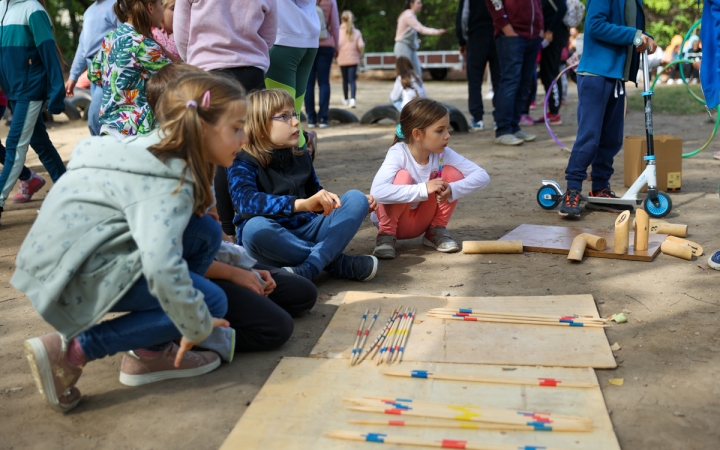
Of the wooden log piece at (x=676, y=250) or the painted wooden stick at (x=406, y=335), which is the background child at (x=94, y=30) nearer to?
the painted wooden stick at (x=406, y=335)

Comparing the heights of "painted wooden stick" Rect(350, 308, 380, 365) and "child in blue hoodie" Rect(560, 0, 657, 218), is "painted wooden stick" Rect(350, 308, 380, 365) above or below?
below

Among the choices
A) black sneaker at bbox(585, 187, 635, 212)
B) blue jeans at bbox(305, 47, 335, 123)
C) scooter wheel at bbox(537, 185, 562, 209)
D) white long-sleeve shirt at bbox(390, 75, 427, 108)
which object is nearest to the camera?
black sneaker at bbox(585, 187, 635, 212)

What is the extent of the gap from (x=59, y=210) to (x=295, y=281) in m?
1.15

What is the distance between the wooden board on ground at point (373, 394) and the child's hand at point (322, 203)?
31.9 inches

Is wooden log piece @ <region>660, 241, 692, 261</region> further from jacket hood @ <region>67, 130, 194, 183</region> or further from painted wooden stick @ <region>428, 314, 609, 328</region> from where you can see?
jacket hood @ <region>67, 130, 194, 183</region>

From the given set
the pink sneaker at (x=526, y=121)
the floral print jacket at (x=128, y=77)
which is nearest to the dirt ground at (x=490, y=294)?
the floral print jacket at (x=128, y=77)

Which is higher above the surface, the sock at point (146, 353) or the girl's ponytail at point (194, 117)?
the girl's ponytail at point (194, 117)

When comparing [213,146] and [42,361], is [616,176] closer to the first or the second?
[213,146]

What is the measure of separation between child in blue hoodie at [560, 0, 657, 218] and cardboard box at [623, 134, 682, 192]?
0.65 m

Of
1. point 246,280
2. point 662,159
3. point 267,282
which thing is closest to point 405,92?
point 662,159

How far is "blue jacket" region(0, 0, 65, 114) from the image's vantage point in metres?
5.03

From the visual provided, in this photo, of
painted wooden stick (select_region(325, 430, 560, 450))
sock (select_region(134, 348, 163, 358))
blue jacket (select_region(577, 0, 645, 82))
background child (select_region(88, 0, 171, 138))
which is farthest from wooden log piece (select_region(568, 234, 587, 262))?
background child (select_region(88, 0, 171, 138))

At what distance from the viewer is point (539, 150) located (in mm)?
7680

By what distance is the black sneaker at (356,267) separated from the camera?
12.2 ft
